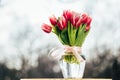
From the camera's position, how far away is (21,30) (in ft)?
4.28

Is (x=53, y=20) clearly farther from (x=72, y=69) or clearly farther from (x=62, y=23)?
(x=72, y=69)

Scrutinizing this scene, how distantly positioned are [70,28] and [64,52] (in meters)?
0.10

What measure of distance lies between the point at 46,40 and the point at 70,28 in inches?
4.4

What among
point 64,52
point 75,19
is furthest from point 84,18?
point 64,52

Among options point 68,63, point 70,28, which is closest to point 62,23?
point 70,28

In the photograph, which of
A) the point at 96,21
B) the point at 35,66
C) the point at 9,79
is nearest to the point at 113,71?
the point at 96,21

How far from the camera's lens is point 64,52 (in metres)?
1.29

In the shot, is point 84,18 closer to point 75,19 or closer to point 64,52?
point 75,19

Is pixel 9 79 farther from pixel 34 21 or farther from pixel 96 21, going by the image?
pixel 96 21

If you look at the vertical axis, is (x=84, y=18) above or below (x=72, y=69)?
above

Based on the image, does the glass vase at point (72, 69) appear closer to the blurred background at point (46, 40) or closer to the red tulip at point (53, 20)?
the blurred background at point (46, 40)

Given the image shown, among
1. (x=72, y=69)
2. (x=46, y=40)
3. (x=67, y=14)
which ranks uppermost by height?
(x=67, y=14)

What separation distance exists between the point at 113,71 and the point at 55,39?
27cm

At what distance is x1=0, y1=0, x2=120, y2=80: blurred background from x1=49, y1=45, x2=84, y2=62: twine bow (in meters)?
0.02
